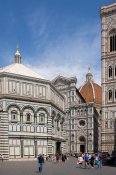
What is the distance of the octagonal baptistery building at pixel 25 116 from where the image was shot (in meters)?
40.4

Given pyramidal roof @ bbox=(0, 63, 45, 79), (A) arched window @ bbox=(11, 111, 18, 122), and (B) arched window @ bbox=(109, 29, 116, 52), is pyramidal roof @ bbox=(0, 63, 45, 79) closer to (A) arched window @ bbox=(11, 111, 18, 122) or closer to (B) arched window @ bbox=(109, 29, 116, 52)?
(A) arched window @ bbox=(11, 111, 18, 122)

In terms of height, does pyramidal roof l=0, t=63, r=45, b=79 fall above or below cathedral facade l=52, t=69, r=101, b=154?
above

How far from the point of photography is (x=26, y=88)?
43.1 meters

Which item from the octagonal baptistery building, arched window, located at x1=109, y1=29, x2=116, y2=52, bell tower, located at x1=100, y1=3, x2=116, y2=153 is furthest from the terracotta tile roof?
the octagonal baptistery building

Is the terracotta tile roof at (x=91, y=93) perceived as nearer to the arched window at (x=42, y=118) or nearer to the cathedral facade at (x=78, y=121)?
the cathedral facade at (x=78, y=121)

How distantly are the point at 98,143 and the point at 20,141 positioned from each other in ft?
147

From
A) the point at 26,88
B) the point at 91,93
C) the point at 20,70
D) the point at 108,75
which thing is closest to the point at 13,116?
the point at 26,88

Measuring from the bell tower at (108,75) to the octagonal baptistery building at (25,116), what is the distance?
2815 cm

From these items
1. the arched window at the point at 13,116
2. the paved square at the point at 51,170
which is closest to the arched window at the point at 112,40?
the arched window at the point at 13,116

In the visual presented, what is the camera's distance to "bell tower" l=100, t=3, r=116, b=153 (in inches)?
2876

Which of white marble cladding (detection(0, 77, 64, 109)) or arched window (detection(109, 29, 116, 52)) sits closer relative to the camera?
white marble cladding (detection(0, 77, 64, 109))

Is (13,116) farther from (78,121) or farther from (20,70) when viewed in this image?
(78,121)

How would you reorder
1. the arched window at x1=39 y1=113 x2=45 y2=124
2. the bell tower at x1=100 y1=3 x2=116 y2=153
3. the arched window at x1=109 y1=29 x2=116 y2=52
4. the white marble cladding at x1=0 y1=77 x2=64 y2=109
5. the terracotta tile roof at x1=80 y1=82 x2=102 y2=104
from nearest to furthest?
the white marble cladding at x1=0 y1=77 x2=64 y2=109 → the arched window at x1=39 y1=113 x2=45 y2=124 → the bell tower at x1=100 y1=3 x2=116 y2=153 → the arched window at x1=109 y1=29 x2=116 y2=52 → the terracotta tile roof at x1=80 y1=82 x2=102 y2=104

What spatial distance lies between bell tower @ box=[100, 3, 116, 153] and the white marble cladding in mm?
28222
